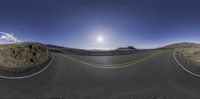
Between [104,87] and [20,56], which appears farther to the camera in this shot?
[20,56]

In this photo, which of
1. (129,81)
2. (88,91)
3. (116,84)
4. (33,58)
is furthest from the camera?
(33,58)

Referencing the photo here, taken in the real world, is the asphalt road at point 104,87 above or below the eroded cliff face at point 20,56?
below

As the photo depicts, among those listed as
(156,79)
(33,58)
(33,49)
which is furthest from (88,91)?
(33,49)

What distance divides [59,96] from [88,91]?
5.02 feet

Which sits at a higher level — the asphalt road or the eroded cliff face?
the eroded cliff face

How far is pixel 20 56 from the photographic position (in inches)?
802

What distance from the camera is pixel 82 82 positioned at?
11055mm

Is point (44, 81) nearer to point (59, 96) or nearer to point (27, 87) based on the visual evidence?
Result: point (27, 87)

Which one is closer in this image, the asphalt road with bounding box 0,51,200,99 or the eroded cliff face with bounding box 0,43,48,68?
the asphalt road with bounding box 0,51,200,99

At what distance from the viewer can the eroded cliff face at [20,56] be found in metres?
18.4

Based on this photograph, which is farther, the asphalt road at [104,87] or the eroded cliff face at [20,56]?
the eroded cliff face at [20,56]

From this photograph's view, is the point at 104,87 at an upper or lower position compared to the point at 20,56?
lower

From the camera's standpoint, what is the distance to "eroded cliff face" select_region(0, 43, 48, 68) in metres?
18.4

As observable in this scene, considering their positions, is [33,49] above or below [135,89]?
above
